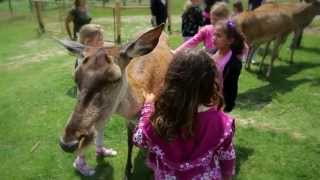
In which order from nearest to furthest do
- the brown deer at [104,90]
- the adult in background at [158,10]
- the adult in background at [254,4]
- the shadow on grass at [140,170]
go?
the brown deer at [104,90], the shadow on grass at [140,170], the adult in background at [158,10], the adult in background at [254,4]

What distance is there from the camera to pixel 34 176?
6016 mm

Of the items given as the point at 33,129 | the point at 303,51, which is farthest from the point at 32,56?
the point at 303,51

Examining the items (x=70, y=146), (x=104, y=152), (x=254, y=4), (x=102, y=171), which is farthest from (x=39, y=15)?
(x=70, y=146)

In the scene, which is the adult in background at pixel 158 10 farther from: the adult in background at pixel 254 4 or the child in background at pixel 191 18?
the child in background at pixel 191 18

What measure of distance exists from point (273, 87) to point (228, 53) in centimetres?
408

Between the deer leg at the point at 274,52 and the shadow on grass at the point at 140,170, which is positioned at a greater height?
the deer leg at the point at 274,52

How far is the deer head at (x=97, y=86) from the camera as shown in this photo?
3.73 m

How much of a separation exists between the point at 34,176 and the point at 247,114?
3752 mm

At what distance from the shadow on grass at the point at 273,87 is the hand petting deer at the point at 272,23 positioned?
309 mm

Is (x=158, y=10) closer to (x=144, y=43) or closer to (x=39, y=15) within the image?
(x=39, y=15)

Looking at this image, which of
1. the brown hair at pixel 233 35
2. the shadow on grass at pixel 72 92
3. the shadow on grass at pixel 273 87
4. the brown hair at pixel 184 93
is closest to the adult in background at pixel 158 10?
the shadow on grass at pixel 273 87

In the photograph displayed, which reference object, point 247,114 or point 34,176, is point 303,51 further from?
point 34,176

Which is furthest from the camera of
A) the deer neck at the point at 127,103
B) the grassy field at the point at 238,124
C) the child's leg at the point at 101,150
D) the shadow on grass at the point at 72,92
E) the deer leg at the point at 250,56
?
the deer leg at the point at 250,56

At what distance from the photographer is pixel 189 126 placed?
289 cm
